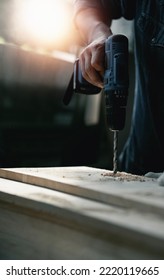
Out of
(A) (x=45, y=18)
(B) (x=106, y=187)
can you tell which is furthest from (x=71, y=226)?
(A) (x=45, y=18)

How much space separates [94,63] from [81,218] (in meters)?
0.75

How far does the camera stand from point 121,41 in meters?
1.30

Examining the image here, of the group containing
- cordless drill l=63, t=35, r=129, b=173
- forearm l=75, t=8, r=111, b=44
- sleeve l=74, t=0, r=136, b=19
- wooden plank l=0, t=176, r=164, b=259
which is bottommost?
wooden plank l=0, t=176, r=164, b=259

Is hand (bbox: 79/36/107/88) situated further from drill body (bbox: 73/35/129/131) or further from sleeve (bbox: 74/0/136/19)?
sleeve (bbox: 74/0/136/19)

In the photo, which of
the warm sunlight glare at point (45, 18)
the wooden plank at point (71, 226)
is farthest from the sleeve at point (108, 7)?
the warm sunlight glare at point (45, 18)

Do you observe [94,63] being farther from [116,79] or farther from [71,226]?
[71,226]

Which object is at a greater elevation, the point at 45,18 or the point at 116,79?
the point at 45,18

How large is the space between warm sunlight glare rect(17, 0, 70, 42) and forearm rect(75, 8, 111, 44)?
1410 millimetres

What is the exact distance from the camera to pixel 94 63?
143 centimetres

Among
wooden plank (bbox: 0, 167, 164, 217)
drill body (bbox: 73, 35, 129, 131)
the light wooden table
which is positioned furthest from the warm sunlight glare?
the light wooden table

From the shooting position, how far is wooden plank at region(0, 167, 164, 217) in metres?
0.88

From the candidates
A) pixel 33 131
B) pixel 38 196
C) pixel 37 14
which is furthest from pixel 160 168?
pixel 37 14
